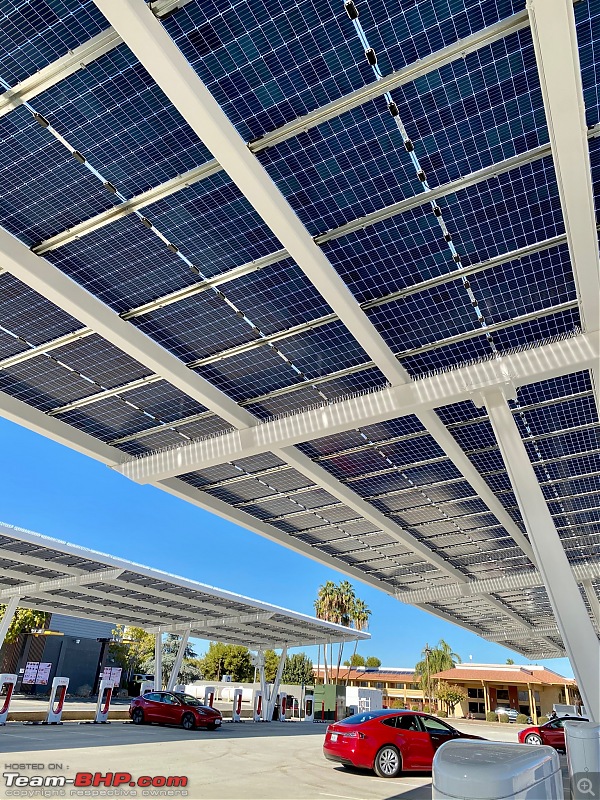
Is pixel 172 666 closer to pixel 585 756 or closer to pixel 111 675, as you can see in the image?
pixel 111 675

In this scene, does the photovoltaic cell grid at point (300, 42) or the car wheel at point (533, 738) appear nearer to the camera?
A: the photovoltaic cell grid at point (300, 42)

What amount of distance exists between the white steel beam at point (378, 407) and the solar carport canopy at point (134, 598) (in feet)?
31.8

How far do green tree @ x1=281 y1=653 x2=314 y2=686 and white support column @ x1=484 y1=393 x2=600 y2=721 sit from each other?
86.4m

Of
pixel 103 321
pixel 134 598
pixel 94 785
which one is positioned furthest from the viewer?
pixel 134 598

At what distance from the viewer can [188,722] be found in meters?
25.5

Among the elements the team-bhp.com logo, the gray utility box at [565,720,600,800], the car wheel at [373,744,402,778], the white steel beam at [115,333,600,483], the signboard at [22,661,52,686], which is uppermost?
the white steel beam at [115,333,600,483]

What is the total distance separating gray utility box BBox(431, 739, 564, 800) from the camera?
138 inches

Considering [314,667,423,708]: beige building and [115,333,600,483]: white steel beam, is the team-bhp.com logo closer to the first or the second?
[115,333,600,483]: white steel beam

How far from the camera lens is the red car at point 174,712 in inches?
997

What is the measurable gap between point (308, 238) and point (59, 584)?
79.1ft

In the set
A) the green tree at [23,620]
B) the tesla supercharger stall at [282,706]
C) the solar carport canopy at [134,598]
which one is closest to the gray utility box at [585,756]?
the solar carport canopy at [134,598]

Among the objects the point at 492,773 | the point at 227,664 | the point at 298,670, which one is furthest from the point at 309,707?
the point at 298,670

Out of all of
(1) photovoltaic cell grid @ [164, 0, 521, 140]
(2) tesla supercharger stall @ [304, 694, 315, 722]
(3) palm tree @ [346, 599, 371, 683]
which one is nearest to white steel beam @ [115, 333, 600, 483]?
(1) photovoltaic cell grid @ [164, 0, 521, 140]

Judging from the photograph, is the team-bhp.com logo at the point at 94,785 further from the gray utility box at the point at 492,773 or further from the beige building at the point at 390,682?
the beige building at the point at 390,682
